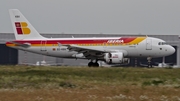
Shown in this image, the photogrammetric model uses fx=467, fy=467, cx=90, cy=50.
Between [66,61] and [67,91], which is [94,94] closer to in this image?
[67,91]

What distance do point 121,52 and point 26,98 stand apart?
28.5 metres

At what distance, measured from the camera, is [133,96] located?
1861cm

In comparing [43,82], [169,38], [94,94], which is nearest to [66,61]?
[169,38]
